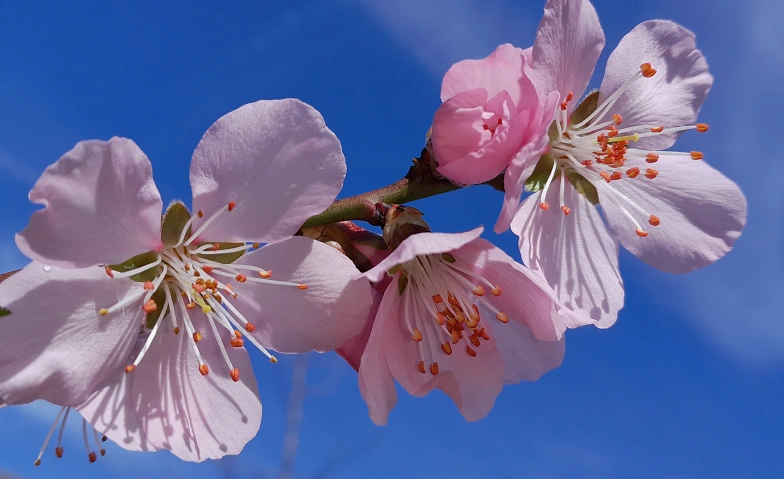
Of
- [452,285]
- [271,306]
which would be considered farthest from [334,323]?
[452,285]

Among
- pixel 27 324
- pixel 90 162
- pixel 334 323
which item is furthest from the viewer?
pixel 334 323

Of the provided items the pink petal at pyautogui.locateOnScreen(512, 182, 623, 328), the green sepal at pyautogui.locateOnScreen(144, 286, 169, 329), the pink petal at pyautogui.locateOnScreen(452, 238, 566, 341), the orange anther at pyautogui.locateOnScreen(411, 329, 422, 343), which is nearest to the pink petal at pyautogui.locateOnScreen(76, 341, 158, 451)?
the green sepal at pyautogui.locateOnScreen(144, 286, 169, 329)

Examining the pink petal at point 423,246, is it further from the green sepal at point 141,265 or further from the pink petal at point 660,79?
the pink petal at point 660,79

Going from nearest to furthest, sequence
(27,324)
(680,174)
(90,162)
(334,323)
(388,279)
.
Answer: (90,162)
(27,324)
(334,323)
(388,279)
(680,174)

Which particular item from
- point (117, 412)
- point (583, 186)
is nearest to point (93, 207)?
point (117, 412)

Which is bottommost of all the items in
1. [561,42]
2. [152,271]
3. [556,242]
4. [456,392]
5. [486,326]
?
[456,392]

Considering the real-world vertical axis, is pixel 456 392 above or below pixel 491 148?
below

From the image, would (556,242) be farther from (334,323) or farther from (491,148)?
(334,323)

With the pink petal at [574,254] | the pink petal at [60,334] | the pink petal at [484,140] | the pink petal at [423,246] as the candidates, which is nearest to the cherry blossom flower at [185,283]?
the pink petal at [60,334]

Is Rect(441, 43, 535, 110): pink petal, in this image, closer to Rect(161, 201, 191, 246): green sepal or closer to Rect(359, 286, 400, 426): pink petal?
Rect(359, 286, 400, 426): pink petal
